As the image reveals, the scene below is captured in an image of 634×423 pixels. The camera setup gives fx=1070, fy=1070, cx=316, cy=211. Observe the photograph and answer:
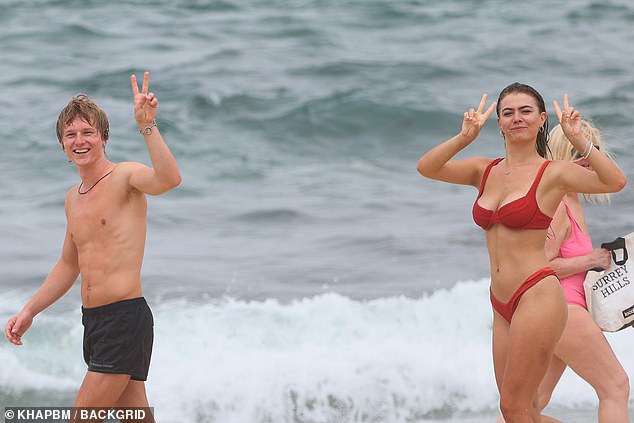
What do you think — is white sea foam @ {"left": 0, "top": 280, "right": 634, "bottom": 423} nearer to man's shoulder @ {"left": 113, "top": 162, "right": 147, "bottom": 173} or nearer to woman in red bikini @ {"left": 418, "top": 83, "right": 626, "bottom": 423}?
woman in red bikini @ {"left": 418, "top": 83, "right": 626, "bottom": 423}

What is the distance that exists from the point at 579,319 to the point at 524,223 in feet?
2.75

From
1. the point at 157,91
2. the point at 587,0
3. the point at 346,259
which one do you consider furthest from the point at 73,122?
the point at 587,0

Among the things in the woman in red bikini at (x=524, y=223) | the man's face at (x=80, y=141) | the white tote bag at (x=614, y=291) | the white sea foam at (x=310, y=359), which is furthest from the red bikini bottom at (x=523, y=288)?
the white sea foam at (x=310, y=359)

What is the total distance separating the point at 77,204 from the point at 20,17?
15628 millimetres

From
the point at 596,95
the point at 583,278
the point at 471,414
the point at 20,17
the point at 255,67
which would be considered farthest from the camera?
the point at 20,17

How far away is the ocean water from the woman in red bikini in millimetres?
2698

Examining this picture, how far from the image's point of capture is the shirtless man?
4.79m

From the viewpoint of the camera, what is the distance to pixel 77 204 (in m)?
5.02

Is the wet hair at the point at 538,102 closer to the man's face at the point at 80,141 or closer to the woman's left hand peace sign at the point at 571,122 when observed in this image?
the woman's left hand peace sign at the point at 571,122

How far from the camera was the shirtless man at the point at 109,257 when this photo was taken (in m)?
4.79

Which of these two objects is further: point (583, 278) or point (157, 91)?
point (157, 91)

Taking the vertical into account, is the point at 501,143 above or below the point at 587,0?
below

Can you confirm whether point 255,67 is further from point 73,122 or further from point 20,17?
point 73,122

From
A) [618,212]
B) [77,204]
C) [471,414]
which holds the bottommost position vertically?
[471,414]
